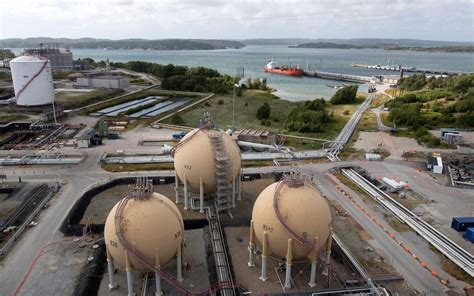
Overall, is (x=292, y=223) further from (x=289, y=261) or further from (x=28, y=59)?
(x=28, y=59)

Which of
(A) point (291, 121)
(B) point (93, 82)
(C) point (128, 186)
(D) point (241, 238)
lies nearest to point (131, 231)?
(D) point (241, 238)

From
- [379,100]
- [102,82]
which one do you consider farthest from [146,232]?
[379,100]

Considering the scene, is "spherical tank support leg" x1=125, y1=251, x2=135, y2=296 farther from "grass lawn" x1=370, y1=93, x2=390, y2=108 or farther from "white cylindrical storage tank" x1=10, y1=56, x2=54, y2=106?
"grass lawn" x1=370, y1=93, x2=390, y2=108

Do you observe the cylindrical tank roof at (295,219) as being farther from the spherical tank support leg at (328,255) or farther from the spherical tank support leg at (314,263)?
the spherical tank support leg at (328,255)

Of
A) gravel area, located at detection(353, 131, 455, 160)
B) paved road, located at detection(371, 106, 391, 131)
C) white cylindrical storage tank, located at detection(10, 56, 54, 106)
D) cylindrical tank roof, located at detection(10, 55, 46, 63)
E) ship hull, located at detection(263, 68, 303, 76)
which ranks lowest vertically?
gravel area, located at detection(353, 131, 455, 160)

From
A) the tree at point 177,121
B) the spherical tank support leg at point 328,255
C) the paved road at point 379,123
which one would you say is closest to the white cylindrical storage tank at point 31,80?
the tree at point 177,121

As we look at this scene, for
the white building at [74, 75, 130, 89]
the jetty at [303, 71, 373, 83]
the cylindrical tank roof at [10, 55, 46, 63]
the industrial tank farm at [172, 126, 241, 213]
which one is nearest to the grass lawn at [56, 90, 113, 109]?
the white building at [74, 75, 130, 89]

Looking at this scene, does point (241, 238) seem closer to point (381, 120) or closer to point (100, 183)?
point (100, 183)
